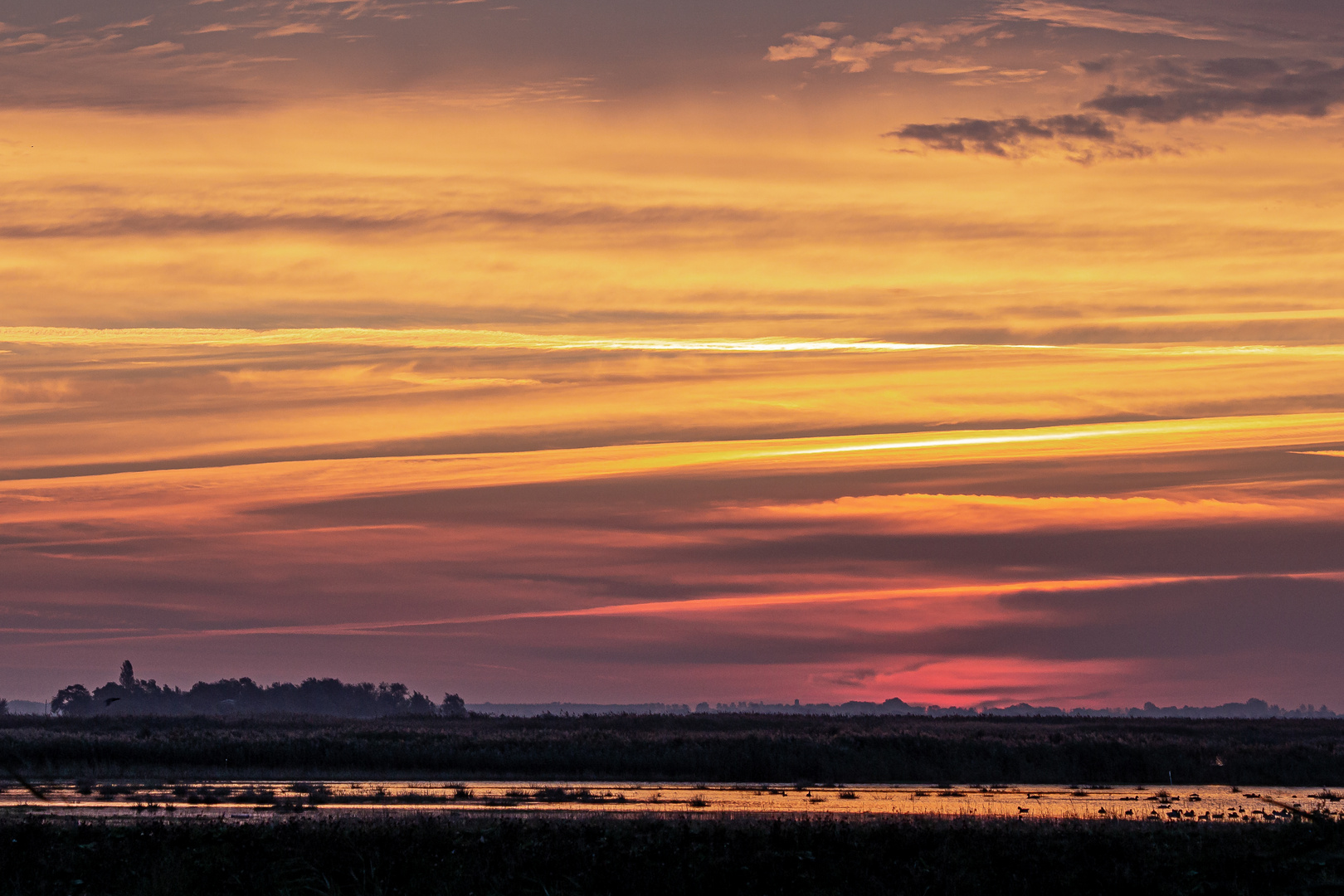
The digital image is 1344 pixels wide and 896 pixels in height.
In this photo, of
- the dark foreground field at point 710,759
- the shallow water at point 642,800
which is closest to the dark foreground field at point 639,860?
the shallow water at point 642,800

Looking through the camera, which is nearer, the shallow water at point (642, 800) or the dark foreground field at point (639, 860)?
the dark foreground field at point (639, 860)

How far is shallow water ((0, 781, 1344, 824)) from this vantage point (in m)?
47.5

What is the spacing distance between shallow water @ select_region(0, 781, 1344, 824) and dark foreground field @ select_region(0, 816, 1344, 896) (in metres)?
9.65

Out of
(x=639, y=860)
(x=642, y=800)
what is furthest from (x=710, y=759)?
(x=639, y=860)

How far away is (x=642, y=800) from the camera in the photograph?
56.5 meters

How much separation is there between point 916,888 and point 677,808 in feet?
64.5

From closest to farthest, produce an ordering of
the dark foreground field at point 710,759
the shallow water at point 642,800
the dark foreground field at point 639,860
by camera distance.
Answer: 1. the dark foreground field at point 639,860
2. the shallow water at point 642,800
3. the dark foreground field at point 710,759

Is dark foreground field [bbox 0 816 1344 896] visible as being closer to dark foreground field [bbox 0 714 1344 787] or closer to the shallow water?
the shallow water

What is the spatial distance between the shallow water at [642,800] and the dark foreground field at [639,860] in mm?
9654

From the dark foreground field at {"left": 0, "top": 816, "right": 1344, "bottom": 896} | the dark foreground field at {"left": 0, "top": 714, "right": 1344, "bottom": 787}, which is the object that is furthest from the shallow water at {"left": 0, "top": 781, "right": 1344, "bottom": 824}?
the dark foreground field at {"left": 0, "top": 714, "right": 1344, "bottom": 787}

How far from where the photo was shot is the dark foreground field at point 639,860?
30953 mm

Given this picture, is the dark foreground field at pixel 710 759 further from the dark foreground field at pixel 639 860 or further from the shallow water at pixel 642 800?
the dark foreground field at pixel 639 860

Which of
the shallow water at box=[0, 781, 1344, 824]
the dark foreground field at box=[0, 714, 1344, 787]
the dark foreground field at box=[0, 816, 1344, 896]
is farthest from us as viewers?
the dark foreground field at box=[0, 714, 1344, 787]

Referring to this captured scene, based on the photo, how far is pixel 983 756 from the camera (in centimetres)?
8988
